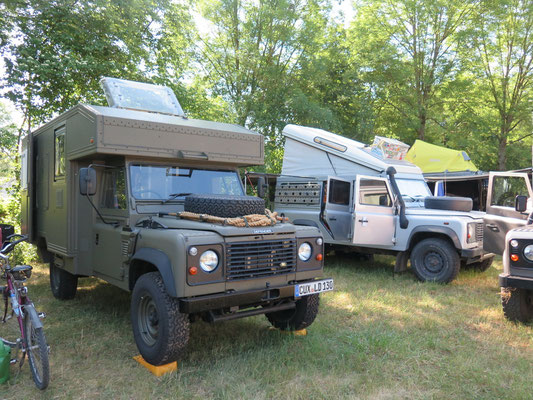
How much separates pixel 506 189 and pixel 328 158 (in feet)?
11.9

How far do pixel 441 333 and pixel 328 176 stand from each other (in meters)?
4.33

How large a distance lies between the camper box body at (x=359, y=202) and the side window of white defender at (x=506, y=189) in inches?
17.5

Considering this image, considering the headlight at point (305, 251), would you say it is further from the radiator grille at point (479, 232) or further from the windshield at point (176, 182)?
the radiator grille at point (479, 232)

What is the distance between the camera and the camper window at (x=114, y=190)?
189 inches

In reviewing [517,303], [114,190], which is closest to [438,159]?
[517,303]

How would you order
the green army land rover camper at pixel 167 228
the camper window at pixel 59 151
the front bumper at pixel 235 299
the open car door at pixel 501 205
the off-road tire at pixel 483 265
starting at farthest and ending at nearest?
the off-road tire at pixel 483 265
the open car door at pixel 501 205
the camper window at pixel 59 151
the green army land rover camper at pixel 167 228
the front bumper at pixel 235 299

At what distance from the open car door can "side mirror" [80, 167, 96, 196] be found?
21.4 feet

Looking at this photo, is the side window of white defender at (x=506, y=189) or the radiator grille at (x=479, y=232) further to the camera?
the side window of white defender at (x=506, y=189)

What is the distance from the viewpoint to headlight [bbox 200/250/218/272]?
145 inches

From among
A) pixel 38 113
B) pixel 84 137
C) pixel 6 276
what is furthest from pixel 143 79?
pixel 6 276

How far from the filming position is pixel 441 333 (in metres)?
5.16

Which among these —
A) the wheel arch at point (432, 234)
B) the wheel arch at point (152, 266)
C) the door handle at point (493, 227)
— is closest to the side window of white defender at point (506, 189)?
the door handle at point (493, 227)

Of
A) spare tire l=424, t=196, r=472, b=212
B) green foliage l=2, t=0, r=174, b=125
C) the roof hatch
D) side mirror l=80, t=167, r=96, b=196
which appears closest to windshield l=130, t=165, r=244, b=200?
side mirror l=80, t=167, r=96, b=196

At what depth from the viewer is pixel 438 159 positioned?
13.5 m
